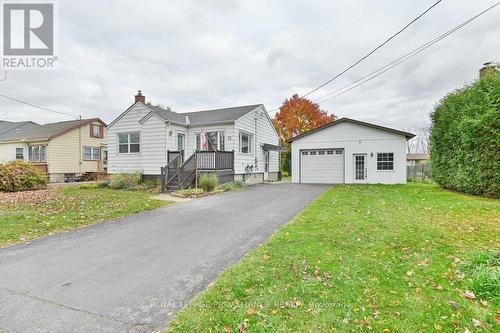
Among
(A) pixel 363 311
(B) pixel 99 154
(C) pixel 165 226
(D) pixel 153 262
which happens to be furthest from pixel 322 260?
(B) pixel 99 154

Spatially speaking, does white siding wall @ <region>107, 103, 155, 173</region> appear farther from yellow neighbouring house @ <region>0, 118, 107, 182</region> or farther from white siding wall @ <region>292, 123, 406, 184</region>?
white siding wall @ <region>292, 123, 406, 184</region>

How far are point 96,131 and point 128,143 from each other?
12.5 meters

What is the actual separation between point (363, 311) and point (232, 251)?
8.39 ft

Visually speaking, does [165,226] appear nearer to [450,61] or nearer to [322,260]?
[322,260]

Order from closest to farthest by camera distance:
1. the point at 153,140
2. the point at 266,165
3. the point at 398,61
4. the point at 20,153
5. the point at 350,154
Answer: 1. the point at 398,61
2. the point at 153,140
3. the point at 350,154
4. the point at 266,165
5. the point at 20,153

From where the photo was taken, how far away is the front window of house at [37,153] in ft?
75.8

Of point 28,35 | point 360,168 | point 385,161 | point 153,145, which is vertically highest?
point 28,35

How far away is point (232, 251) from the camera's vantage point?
4754 millimetres

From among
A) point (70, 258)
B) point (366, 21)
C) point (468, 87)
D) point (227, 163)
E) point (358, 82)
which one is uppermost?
point (366, 21)

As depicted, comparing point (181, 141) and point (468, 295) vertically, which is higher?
point (181, 141)

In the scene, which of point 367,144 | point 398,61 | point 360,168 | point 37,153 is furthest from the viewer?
point 37,153

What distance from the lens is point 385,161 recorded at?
1723 centimetres

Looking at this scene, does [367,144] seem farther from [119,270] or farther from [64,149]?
[64,149]

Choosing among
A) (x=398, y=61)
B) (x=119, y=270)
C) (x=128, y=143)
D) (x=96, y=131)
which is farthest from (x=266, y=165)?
(x=96, y=131)
